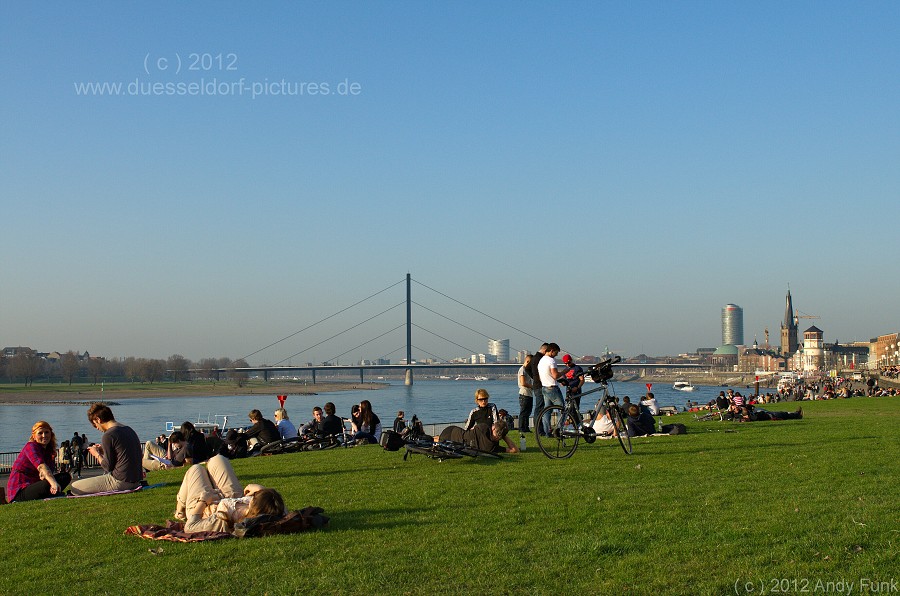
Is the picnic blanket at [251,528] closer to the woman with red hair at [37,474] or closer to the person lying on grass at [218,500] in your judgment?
the person lying on grass at [218,500]

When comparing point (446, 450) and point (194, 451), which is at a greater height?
point (446, 450)

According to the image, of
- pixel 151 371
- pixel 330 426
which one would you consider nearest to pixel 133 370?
pixel 151 371

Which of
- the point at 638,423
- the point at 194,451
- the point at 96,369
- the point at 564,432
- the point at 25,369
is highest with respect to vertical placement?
the point at 25,369

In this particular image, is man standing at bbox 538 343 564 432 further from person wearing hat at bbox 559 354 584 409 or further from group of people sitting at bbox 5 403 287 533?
group of people sitting at bbox 5 403 287 533

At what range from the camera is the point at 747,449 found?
382 inches

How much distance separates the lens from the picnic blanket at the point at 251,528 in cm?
532

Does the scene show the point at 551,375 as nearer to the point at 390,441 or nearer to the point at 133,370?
the point at 390,441

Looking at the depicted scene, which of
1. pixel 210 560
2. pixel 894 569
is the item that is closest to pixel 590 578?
pixel 894 569

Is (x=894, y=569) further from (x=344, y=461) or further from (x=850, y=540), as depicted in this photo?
(x=344, y=461)

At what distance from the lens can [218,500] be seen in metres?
5.88

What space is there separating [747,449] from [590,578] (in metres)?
6.08

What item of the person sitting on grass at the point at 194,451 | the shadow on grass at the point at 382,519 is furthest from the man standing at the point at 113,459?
the person sitting on grass at the point at 194,451

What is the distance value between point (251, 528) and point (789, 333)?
201 meters

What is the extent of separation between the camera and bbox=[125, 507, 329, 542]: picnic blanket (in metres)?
5.32
